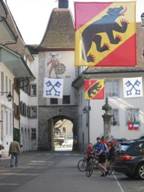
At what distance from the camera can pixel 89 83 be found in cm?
4872

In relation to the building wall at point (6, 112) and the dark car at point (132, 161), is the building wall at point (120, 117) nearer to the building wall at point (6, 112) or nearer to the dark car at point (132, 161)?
the building wall at point (6, 112)

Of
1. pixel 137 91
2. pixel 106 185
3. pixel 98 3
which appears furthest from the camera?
pixel 137 91

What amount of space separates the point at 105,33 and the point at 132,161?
6.33 metres

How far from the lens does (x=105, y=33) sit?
22750mm

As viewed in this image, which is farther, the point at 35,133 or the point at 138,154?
the point at 35,133

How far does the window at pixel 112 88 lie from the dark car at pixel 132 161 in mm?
47338

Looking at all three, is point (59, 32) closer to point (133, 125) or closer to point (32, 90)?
point (32, 90)

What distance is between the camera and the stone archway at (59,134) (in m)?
91.9

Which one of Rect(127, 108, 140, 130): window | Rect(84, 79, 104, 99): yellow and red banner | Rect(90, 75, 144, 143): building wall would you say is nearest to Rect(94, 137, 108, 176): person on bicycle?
Rect(84, 79, 104, 99): yellow and red banner

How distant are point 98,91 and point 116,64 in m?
25.2

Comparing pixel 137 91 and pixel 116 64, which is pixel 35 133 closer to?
pixel 137 91

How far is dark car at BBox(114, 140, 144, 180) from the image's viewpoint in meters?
26.7

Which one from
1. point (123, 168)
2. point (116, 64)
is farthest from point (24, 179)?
point (116, 64)

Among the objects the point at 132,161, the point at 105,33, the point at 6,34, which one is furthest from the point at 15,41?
the point at 105,33
